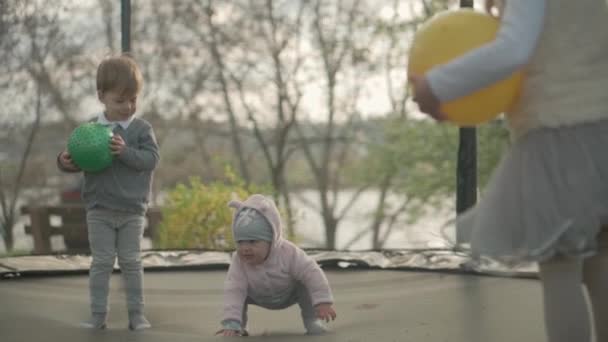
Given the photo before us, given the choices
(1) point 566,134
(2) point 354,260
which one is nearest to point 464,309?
(2) point 354,260

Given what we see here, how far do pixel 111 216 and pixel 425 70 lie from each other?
48.9 inches

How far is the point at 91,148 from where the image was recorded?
230 cm

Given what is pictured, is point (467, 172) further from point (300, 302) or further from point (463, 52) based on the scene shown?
point (463, 52)

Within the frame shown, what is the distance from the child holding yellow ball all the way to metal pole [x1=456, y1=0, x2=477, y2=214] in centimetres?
196

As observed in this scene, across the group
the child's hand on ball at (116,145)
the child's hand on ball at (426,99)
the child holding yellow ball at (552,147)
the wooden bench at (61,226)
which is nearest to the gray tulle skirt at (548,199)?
the child holding yellow ball at (552,147)

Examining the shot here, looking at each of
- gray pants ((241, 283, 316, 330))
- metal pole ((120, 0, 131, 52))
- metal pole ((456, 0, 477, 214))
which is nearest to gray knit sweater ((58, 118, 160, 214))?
gray pants ((241, 283, 316, 330))

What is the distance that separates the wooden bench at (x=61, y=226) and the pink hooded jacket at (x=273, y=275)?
2.93 metres

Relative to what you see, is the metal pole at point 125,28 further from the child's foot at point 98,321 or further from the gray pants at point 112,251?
the child's foot at point 98,321

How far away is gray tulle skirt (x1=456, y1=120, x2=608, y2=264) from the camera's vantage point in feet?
4.68

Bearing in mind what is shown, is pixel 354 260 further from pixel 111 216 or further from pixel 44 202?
pixel 44 202

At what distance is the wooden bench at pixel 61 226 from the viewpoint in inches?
204

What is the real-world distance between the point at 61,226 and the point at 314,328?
3271 mm

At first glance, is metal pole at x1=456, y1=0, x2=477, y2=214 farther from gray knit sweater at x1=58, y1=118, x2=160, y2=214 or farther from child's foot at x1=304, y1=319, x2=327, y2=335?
gray knit sweater at x1=58, y1=118, x2=160, y2=214

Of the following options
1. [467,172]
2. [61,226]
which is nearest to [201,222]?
[61,226]
